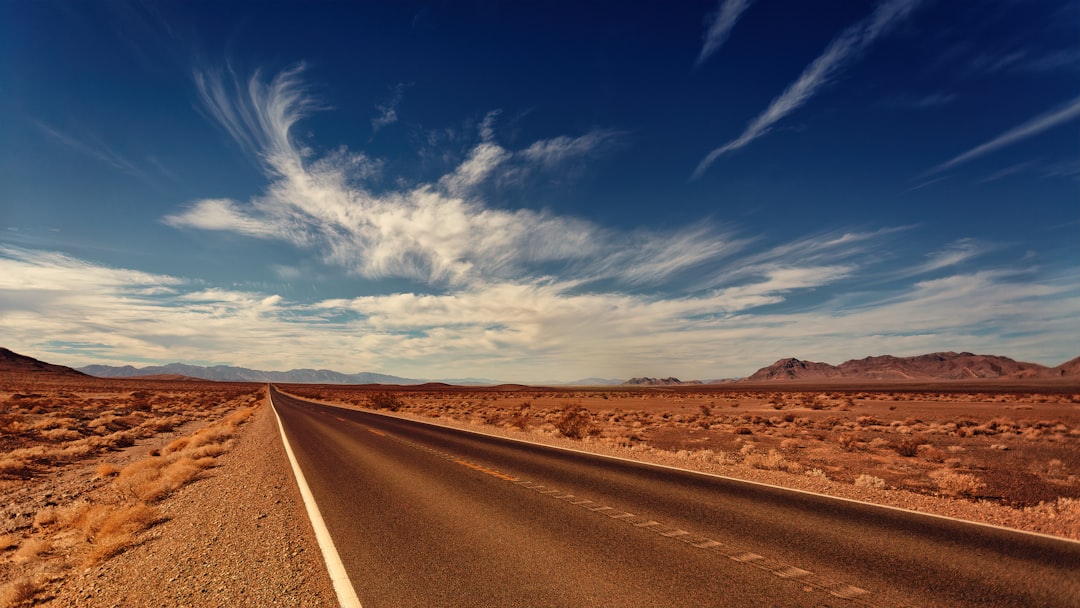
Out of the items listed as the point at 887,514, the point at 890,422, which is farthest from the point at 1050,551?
the point at 890,422

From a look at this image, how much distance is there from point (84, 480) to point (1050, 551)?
2267 cm

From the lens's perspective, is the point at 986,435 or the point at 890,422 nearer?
the point at 986,435

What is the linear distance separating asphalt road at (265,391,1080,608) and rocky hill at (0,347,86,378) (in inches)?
8708

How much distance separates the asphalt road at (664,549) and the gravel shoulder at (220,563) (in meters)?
0.49

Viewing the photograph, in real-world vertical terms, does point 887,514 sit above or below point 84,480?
above

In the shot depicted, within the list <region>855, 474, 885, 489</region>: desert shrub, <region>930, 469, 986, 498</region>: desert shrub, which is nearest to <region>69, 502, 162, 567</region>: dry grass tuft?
<region>855, 474, 885, 489</region>: desert shrub

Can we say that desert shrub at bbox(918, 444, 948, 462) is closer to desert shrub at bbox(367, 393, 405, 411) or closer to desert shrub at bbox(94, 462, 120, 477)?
desert shrub at bbox(94, 462, 120, 477)

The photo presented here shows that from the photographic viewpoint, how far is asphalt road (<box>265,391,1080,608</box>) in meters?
4.41

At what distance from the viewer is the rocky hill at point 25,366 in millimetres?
162625

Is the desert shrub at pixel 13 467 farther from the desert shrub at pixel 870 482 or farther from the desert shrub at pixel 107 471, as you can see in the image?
the desert shrub at pixel 870 482

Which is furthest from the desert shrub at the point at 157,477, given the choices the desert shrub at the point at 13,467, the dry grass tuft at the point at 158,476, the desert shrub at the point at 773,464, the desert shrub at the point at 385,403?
the desert shrub at the point at 385,403

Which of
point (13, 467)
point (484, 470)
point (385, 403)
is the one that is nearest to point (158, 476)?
point (13, 467)

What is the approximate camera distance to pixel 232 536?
7066 mm

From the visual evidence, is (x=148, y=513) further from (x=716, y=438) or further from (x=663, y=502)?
(x=716, y=438)
